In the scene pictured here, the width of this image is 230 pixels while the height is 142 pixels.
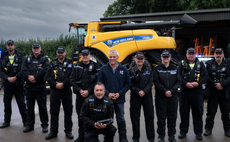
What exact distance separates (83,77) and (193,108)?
7.88 ft

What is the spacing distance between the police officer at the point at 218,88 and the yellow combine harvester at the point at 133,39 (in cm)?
651

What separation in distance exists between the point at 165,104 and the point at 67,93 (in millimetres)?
2067

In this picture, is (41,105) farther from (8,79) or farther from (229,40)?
(229,40)

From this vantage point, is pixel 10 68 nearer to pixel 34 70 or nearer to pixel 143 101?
pixel 34 70

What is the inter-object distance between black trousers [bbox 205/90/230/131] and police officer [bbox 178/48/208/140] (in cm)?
38

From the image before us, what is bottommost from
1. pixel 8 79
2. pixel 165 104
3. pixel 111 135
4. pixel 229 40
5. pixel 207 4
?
pixel 111 135

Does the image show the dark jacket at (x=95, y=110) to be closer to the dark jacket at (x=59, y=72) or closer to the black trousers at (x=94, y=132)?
the black trousers at (x=94, y=132)

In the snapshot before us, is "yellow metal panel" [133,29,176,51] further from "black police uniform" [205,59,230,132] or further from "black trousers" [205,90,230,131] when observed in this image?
"black trousers" [205,90,230,131]

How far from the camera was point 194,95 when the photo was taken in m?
4.73

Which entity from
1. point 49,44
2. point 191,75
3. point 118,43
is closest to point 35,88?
point 191,75

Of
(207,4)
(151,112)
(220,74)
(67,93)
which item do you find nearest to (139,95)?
(151,112)

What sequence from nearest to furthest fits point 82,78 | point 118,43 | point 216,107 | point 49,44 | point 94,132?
point 94,132 < point 82,78 < point 216,107 < point 118,43 < point 49,44

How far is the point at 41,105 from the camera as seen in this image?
17.1 feet

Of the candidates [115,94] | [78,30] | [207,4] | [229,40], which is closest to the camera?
[115,94]
